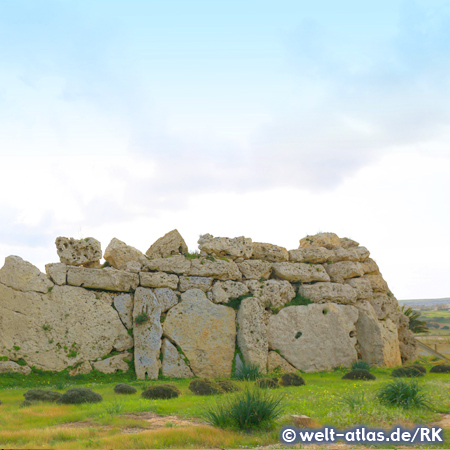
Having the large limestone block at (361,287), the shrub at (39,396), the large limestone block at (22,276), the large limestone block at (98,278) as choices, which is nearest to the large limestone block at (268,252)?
A: the large limestone block at (361,287)

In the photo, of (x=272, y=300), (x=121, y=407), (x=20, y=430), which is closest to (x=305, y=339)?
(x=272, y=300)

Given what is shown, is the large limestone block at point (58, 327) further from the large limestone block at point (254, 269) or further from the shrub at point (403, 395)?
the shrub at point (403, 395)

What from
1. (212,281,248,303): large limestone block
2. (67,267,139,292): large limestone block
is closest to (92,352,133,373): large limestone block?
(67,267,139,292): large limestone block

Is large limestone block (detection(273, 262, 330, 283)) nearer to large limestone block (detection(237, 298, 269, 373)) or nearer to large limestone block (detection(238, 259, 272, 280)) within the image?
large limestone block (detection(238, 259, 272, 280))

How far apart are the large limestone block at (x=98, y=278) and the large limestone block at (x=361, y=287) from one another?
10258mm

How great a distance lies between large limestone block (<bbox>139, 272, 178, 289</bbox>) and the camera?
54.7ft

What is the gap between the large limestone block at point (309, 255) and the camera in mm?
19547

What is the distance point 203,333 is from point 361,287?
26.3ft

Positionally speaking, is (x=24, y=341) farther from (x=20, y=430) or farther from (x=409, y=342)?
(x=409, y=342)

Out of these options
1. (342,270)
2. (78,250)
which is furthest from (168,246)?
(342,270)

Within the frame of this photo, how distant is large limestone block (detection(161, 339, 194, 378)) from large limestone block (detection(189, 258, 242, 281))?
2943 millimetres

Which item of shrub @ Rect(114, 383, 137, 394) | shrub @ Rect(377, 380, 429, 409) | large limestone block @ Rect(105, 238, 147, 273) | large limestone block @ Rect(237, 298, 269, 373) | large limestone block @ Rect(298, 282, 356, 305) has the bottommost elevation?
shrub @ Rect(114, 383, 137, 394)

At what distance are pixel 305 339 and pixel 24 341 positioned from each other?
10.6 metres

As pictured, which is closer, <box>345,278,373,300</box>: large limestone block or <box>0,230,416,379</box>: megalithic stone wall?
<box>0,230,416,379</box>: megalithic stone wall
